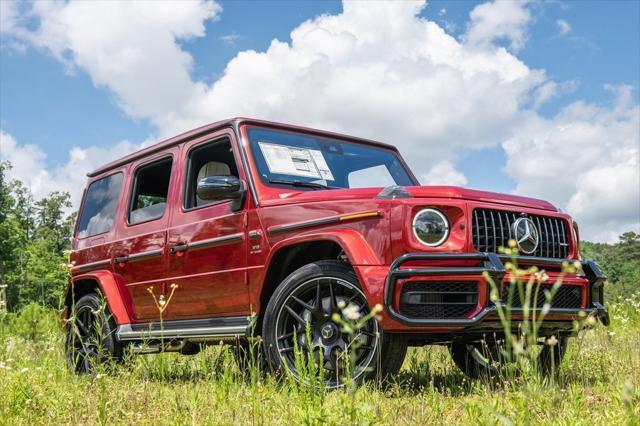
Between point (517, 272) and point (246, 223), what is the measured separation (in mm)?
3222

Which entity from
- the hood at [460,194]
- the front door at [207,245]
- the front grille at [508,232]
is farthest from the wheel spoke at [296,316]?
the front grille at [508,232]

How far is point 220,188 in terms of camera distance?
4.73 meters

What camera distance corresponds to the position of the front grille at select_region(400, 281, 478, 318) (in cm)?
387

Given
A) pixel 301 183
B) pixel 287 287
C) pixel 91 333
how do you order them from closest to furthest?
1. pixel 287 287
2. pixel 301 183
3. pixel 91 333

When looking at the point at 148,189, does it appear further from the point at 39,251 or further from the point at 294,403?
the point at 39,251

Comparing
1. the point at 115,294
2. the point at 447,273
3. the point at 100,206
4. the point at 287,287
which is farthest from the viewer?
the point at 100,206

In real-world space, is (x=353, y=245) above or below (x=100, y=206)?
below

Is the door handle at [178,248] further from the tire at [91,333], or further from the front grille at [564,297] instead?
the front grille at [564,297]

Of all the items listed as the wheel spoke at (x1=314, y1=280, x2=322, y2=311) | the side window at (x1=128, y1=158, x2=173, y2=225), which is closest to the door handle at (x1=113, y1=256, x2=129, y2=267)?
the side window at (x1=128, y1=158, x2=173, y2=225)

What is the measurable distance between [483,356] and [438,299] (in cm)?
130

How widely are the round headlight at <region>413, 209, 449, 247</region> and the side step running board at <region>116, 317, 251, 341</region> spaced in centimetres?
133

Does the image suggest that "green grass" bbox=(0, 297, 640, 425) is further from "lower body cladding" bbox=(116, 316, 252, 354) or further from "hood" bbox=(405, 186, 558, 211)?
"hood" bbox=(405, 186, 558, 211)

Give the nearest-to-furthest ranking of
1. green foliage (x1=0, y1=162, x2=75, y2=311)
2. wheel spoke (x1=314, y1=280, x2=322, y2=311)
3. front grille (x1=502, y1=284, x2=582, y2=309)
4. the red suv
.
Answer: the red suv, wheel spoke (x1=314, y1=280, x2=322, y2=311), front grille (x1=502, y1=284, x2=582, y2=309), green foliage (x1=0, y1=162, x2=75, y2=311)

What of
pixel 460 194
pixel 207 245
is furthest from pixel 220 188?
pixel 460 194
